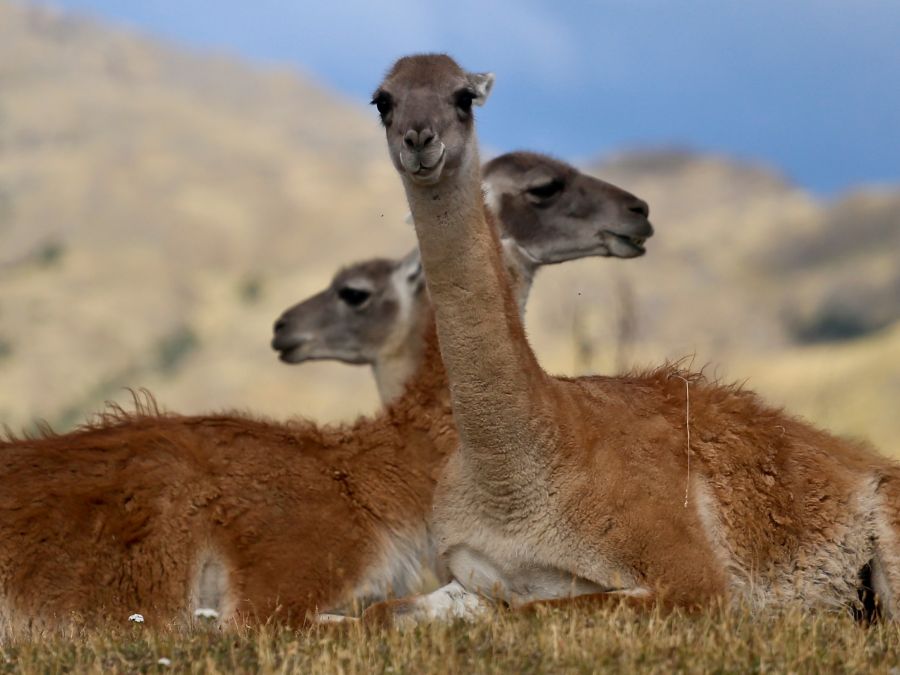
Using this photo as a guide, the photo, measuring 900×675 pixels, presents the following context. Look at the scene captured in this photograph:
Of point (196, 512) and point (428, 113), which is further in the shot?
point (196, 512)

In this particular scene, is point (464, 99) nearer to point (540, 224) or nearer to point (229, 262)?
point (540, 224)

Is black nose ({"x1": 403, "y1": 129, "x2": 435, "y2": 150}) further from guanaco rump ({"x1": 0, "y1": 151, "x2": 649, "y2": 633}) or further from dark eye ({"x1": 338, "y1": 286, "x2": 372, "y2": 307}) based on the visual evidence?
dark eye ({"x1": 338, "y1": 286, "x2": 372, "y2": 307})

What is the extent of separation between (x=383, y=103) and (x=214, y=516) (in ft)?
7.06

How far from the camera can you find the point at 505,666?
4.62 m

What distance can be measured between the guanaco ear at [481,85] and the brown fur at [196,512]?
6.24ft

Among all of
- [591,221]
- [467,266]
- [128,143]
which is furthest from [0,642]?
[128,143]

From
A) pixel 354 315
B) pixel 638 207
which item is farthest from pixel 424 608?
pixel 354 315

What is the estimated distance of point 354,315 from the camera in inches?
438

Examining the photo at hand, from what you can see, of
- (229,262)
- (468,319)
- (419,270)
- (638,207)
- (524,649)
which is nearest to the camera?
(524,649)

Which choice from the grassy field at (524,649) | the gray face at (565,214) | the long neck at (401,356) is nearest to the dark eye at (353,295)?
the long neck at (401,356)

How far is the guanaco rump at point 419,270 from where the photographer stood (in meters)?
9.72

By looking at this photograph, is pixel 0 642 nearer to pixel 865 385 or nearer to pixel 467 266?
pixel 467 266

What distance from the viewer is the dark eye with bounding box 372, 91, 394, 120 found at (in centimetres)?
610

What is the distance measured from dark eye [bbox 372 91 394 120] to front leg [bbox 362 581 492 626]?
6.74ft
